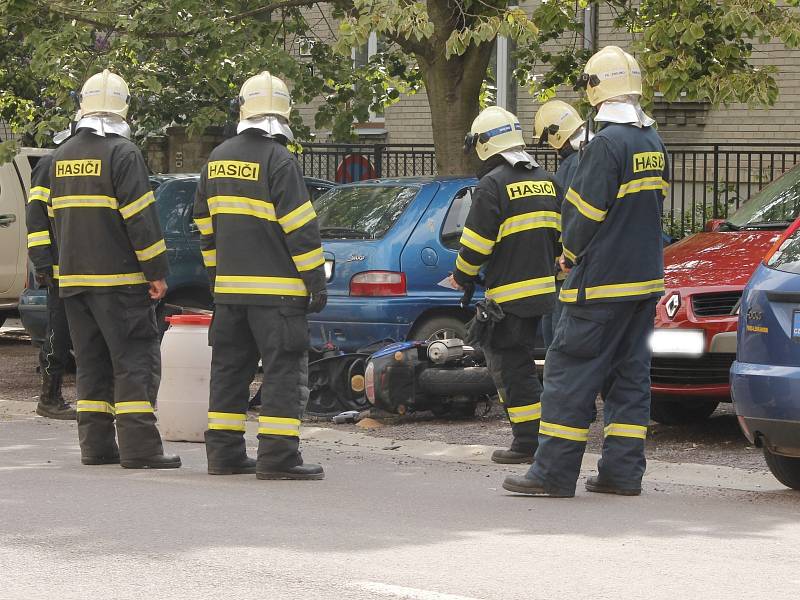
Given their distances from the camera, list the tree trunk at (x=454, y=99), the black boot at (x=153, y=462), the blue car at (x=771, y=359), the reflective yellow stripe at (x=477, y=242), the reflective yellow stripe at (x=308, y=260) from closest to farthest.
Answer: the blue car at (x=771, y=359) → the reflective yellow stripe at (x=308, y=260) → the black boot at (x=153, y=462) → the reflective yellow stripe at (x=477, y=242) → the tree trunk at (x=454, y=99)

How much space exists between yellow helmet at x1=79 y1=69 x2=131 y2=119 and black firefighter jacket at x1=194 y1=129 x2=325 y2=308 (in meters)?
0.76

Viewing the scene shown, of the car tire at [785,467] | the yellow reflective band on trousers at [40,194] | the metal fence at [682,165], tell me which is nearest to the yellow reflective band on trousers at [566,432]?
the car tire at [785,467]

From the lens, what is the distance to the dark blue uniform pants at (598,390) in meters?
6.80

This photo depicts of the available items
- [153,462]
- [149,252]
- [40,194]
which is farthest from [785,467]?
[40,194]

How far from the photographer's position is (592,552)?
565 centimetres

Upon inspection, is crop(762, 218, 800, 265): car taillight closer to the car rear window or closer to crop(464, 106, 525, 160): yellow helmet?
the car rear window

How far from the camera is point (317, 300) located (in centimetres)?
730

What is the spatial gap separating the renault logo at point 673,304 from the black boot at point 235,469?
2542mm

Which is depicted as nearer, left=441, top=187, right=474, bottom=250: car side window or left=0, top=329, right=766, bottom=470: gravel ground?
left=0, top=329, right=766, bottom=470: gravel ground

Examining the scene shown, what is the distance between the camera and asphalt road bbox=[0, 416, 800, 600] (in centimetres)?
509

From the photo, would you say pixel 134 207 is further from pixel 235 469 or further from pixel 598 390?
pixel 598 390

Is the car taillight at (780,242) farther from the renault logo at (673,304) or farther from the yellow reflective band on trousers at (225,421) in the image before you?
the yellow reflective band on trousers at (225,421)

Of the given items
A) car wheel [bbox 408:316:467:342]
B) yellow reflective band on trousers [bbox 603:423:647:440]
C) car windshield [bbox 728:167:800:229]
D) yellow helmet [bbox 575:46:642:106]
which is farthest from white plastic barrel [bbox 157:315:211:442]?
car windshield [bbox 728:167:800:229]

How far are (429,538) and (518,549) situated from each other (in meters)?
0.39
